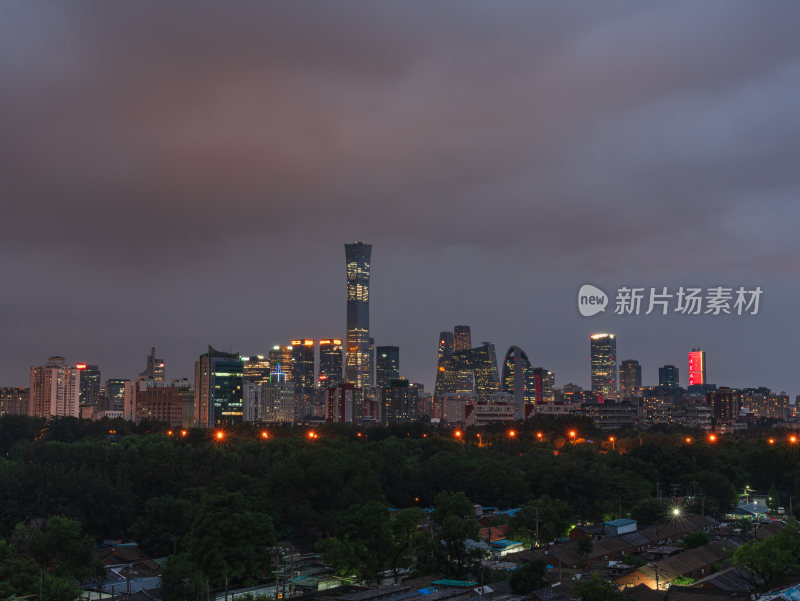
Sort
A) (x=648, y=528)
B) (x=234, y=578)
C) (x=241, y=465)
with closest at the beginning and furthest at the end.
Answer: (x=234, y=578) → (x=648, y=528) → (x=241, y=465)

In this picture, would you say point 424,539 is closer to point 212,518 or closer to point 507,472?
point 212,518

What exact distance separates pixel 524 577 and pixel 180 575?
14782mm

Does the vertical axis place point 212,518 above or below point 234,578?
above

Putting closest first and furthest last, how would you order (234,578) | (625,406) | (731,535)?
(234,578) < (731,535) < (625,406)

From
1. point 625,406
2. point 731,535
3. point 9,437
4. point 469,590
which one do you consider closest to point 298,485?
point 469,590

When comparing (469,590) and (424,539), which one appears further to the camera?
(424,539)

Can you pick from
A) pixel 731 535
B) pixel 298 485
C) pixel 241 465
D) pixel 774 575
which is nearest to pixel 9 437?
pixel 241 465

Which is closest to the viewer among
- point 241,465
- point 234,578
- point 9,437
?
point 234,578

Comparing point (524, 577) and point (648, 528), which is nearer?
point (524, 577)

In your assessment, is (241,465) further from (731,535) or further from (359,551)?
(731,535)

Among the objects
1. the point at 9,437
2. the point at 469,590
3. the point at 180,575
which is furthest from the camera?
the point at 9,437

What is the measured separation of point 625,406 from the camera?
551ft

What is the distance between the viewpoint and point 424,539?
42594mm

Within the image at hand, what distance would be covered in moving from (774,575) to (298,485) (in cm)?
2940
